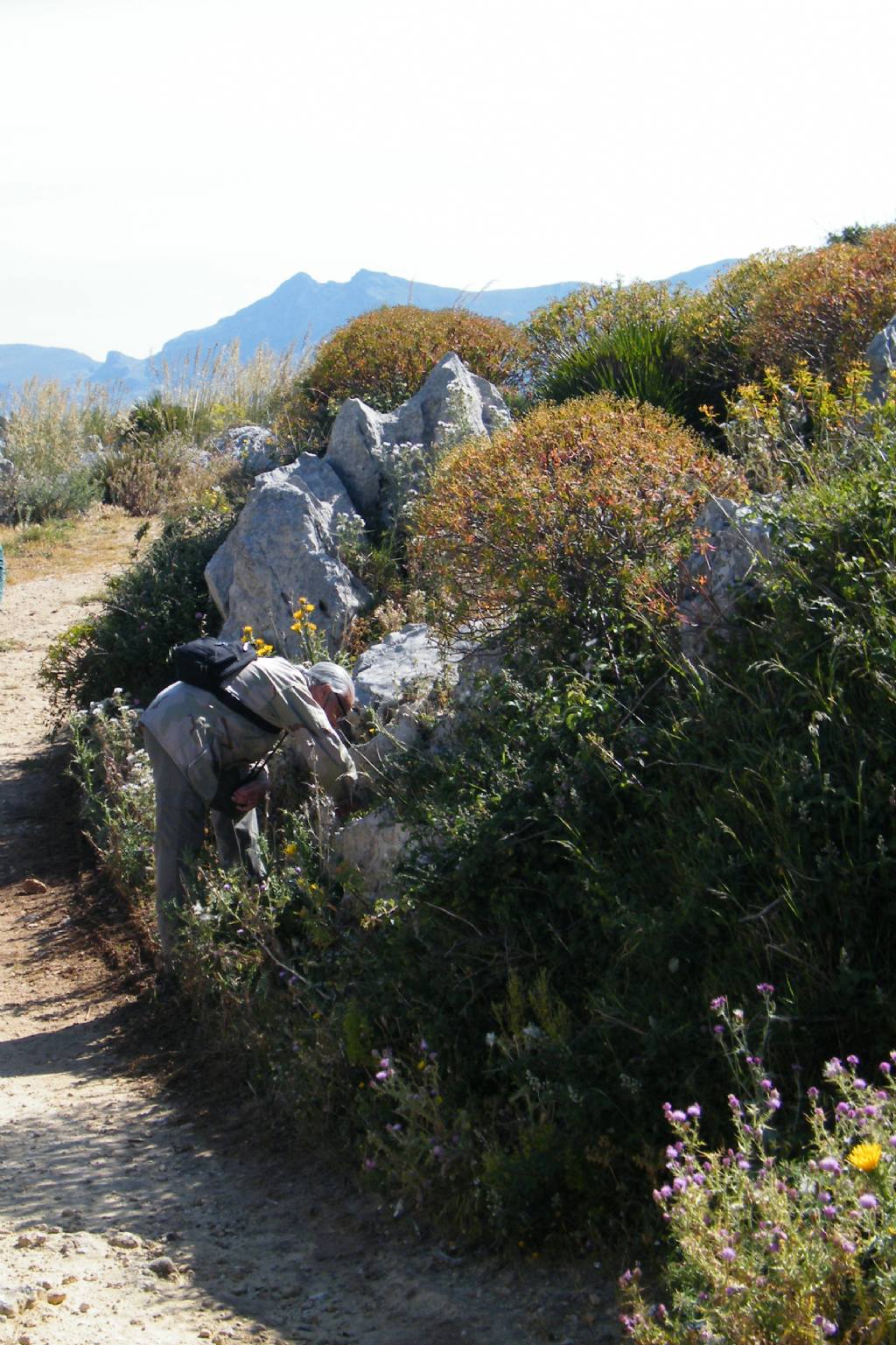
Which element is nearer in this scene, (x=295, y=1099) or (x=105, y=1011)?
(x=295, y=1099)

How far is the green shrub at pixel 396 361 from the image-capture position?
1126cm

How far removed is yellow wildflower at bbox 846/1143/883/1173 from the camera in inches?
91.5

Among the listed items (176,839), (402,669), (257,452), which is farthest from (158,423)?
(176,839)

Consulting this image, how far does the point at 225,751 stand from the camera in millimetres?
5898

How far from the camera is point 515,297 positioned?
98.1 metres

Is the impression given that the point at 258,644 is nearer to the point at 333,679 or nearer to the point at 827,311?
the point at 333,679

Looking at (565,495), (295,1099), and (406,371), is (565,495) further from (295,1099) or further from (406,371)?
(406,371)

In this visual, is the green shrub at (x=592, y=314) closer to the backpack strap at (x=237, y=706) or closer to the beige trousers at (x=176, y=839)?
the backpack strap at (x=237, y=706)

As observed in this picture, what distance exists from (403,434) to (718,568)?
514cm

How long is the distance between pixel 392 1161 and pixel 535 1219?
23.2 inches

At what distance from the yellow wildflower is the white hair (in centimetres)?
398

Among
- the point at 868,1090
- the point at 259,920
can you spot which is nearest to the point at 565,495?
the point at 259,920

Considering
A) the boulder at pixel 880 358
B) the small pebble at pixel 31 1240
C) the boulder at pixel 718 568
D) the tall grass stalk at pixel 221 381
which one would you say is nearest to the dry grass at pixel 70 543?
the tall grass stalk at pixel 221 381

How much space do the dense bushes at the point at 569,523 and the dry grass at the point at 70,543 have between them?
8.93 m
